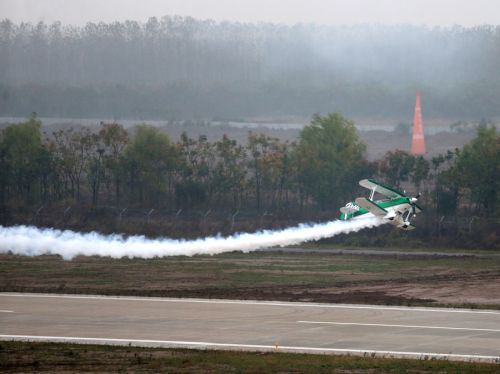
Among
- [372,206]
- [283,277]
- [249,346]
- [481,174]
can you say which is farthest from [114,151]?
[249,346]

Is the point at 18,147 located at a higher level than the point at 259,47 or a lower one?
lower

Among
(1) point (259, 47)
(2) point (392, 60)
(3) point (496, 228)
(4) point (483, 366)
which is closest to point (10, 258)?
(3) point (496, 228)

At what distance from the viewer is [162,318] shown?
46.6 meters

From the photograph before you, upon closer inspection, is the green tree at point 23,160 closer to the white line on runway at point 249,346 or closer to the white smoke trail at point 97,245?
the white smoke trail at point 97,245

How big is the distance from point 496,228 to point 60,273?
40.7 m

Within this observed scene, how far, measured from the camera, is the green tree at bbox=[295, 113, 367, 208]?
105188 mm

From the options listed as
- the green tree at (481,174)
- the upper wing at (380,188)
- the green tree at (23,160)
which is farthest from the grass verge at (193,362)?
the green tree at (23,160)

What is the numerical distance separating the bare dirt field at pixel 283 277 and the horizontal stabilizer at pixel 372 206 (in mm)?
4104

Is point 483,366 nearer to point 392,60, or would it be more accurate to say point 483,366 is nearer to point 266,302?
point 266,302

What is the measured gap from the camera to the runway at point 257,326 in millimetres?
39844

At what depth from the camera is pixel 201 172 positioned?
110062mm

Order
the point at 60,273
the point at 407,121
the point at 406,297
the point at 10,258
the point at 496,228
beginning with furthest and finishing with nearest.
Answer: the point at 407,121 < the point at 496,228 < the point at 10,258 < the point at 60,273 < the point at 406,297

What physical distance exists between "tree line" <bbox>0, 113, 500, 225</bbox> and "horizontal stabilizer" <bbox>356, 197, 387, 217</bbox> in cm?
3231

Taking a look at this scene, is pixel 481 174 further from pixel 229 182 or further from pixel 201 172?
pixel 201 172
